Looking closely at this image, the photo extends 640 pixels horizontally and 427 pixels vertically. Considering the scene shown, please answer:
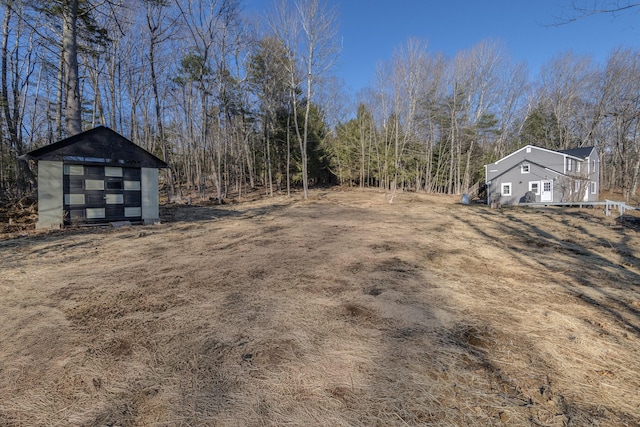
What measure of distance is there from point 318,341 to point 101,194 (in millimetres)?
10147

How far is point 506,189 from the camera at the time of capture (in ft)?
75.3

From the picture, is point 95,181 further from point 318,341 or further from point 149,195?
point 318,341

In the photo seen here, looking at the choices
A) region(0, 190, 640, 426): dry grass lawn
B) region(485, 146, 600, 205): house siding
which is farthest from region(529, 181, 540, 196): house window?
region(0, 190, 640, 426): dry grass lawn

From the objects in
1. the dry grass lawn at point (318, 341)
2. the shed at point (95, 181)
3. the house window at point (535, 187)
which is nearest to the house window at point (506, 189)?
the house window at point (535, 187)

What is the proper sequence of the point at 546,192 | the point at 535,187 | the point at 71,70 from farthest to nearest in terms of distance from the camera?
1. the point at 535,187
2. the point at 546,192
3. the point at 71,70

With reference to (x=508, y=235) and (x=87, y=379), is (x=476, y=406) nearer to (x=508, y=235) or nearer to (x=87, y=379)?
(x=87, y=379)

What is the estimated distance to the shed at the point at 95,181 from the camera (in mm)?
8391

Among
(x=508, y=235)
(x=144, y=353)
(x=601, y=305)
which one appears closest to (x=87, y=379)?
(x=144, y=353)

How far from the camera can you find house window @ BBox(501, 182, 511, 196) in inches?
895

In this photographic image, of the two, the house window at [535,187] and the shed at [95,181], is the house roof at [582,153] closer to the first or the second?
the house window at [535,187]

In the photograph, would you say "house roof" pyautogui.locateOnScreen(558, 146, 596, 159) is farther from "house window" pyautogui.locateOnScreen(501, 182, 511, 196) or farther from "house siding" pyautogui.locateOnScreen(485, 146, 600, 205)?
"house window" pyautogui.locateOnScreen(501, 182, 511, 196)

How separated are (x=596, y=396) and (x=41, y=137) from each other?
33193 millimetres

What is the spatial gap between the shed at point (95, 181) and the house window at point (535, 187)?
24764 millimetres

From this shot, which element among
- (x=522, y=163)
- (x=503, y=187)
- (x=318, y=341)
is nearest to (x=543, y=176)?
(x=522, y=163)
